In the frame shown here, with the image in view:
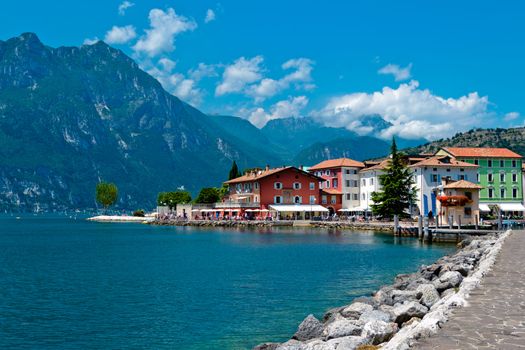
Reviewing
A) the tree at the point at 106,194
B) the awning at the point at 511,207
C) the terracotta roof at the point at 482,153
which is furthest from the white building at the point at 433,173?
the tree at the point at 106,194

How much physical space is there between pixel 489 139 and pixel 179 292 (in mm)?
162573

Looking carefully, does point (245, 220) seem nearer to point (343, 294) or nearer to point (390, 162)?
point (390, 162)

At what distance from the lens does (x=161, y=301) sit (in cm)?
2616

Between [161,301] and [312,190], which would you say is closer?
[161,301]

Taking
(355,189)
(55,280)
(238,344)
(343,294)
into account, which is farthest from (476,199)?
(238,344)

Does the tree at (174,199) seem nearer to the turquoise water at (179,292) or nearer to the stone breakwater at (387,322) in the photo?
the turquoise water at (179,292)

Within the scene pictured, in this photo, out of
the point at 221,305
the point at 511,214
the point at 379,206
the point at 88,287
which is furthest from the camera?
the point at 511,214

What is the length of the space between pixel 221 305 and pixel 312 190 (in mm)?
83660

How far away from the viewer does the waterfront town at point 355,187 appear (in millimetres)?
91062

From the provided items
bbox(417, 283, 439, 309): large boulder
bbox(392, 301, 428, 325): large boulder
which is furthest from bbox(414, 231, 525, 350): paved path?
bbox(417, 283, 439, 309): large boulder

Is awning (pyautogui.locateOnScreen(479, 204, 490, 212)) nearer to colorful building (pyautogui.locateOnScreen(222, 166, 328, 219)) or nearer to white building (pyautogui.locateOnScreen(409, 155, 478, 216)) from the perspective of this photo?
white building (pyautogui.locateOnScreen(409, 155, 478, 216))

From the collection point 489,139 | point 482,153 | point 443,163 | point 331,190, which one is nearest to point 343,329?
point 443,163

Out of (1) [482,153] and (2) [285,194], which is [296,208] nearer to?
(2) [285,194]

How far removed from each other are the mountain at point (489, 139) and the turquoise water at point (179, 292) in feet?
418
